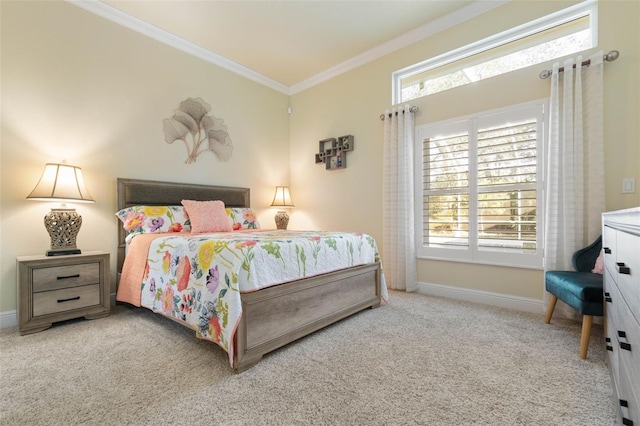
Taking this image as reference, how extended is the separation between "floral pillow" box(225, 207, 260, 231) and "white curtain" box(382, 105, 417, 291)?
5.53ft

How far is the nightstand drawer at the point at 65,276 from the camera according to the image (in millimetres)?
2256

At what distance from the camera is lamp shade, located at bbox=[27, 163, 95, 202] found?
2.38m

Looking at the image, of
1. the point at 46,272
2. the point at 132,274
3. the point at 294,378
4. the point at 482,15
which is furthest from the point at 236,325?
the point at 482,15

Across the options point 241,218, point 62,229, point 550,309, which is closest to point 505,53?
point 550,309

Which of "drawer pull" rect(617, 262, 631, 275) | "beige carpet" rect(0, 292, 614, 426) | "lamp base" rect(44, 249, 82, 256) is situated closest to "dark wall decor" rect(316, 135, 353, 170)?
"beige carpet" rect(0, 292, 614, 426)

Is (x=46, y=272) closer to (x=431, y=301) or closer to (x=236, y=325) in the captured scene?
(x=236, y=325)

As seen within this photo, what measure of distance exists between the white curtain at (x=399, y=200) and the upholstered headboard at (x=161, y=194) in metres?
2.08

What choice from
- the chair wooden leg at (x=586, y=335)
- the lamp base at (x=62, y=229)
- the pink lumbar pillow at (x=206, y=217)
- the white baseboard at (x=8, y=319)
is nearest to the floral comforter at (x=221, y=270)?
the pink lumbar pillow at (x=206, y=217)

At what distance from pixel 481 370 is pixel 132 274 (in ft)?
9.39

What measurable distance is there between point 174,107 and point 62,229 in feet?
5.85

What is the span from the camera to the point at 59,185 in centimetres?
244

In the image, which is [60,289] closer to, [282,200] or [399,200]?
[282,200]

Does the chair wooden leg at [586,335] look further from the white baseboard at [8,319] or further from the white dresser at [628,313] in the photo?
the white baseboard at [8,319]

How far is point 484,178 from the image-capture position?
9.61 feet
